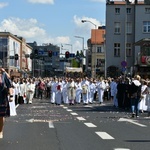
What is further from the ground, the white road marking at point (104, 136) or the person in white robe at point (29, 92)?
the person in white robe at point (29, 92)

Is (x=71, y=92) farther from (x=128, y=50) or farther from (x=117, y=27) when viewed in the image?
(x=128, y=50)

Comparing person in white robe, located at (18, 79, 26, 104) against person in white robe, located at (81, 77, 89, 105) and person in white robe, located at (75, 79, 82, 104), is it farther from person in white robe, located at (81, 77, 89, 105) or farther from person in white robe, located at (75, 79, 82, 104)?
person in white robe, located at (81, 77, 89, 105)

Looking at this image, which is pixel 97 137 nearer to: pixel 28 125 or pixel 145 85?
pixel 28 125

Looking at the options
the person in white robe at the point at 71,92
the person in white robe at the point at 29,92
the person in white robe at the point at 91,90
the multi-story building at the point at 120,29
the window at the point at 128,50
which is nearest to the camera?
the person in white robe at the point at 71,92

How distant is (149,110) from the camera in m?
22.9

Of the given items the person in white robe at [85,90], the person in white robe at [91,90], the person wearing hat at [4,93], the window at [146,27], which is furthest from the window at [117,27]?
the person wearing hat at [4,93]

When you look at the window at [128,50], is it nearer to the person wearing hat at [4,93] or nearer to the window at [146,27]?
the window at [146,27]

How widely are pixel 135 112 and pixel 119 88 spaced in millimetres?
8257

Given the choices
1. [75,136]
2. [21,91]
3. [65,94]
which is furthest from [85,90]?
[75,136]

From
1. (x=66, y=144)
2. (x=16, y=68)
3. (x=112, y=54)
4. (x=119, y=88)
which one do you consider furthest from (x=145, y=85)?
(x=16, y=68)

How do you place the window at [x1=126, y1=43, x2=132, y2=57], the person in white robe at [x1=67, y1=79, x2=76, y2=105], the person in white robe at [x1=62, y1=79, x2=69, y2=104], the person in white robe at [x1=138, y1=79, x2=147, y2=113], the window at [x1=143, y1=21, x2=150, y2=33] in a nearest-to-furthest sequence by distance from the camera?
the person in white robe at [x1=138, y1=79, x2=147, y2=113]
the person in white robe at [x1=67, y1=79, x2=76, y2=105]
the person in white robe at [x1=62, y1=79, x2=69, y2=104]
the window at [x1=143, y1=21, x2=150, y2=33]
the window at [x1=126, y1=43, x2=132, y2=57]

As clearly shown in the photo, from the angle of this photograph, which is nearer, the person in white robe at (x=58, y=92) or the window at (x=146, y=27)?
the person in white robe at (x=58, y=92)

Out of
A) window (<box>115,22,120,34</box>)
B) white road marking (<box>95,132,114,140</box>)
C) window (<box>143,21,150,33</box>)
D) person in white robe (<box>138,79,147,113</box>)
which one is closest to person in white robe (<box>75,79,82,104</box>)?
person in white robe (<box>138,79,147,113</box>)

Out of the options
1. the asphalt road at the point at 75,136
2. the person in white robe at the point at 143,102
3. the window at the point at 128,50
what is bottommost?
the asphalt road at the point at 75,136
